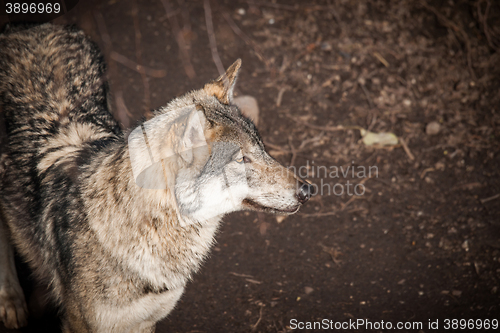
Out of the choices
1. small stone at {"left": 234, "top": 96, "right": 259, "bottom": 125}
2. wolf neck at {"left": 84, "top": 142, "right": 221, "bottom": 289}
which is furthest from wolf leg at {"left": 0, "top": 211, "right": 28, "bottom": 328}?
small stone at {"left": 234, "top": 96, "right": 259, "bottom": 125}

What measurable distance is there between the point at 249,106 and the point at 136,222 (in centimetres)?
286

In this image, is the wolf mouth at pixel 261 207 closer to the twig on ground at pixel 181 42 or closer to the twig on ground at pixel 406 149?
the twig on ground at pixel 406 149

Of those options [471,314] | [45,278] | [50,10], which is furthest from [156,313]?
[50,10]

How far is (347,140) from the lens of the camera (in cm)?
454

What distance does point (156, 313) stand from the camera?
2.49 metres

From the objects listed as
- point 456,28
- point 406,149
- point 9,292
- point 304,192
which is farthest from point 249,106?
point 456,28

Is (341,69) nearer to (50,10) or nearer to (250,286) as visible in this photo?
(250,286)

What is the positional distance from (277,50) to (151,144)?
152 inches

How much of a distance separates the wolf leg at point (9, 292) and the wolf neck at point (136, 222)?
1367mm

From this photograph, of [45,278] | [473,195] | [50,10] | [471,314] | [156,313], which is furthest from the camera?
[50,10]

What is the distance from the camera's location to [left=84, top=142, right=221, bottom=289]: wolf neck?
207 cm

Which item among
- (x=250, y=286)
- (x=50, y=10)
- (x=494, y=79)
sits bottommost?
(x=250, y=286)
